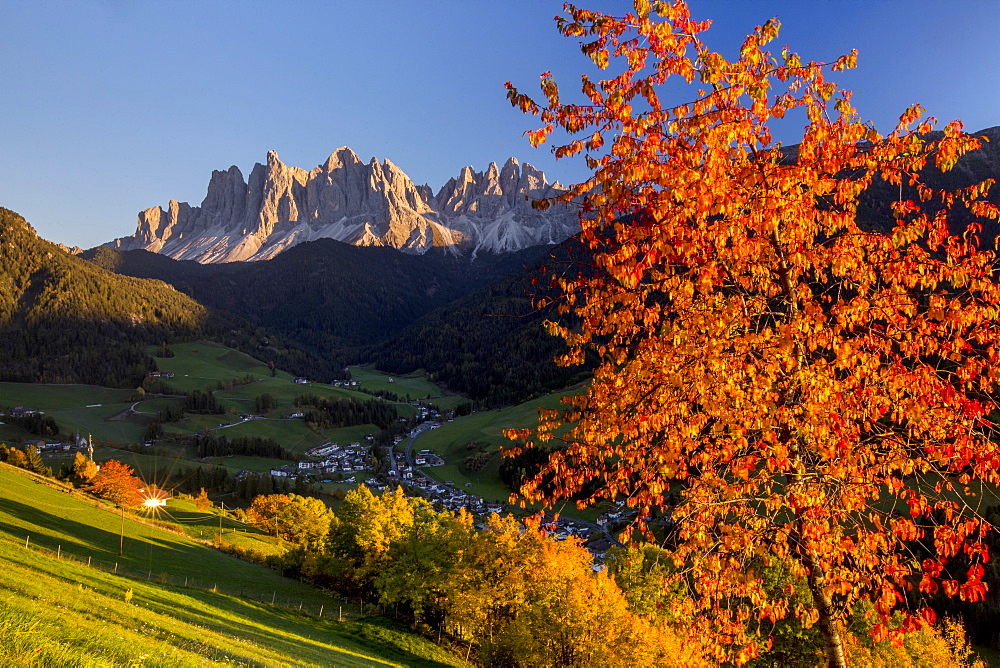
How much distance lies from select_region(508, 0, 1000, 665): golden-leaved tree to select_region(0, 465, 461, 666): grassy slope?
347 inches

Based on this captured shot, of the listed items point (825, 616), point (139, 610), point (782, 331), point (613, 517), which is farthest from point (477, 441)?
point (782, 331)

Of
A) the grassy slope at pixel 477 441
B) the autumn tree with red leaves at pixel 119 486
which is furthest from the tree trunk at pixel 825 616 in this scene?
the grassy slope at pixel 477 441

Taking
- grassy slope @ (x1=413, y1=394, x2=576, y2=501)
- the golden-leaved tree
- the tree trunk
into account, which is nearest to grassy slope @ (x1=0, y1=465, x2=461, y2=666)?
the golden-leaved tree

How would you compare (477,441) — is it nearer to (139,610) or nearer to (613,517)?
(613,517)

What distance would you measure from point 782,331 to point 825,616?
5.14 metres

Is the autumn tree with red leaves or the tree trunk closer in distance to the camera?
the tree trunk

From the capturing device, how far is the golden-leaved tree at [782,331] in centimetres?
704

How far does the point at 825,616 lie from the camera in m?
8.19

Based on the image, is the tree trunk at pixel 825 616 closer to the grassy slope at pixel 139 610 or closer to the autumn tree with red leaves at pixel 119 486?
the grassy slope at pixel 139 610

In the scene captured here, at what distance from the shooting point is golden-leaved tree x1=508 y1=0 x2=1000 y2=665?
704 cm

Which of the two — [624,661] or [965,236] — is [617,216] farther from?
[624,661]

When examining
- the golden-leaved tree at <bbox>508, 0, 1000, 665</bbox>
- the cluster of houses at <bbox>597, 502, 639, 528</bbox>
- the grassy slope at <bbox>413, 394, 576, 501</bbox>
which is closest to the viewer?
the golden-leaved tree at <bbox>508, 0, 1000, 665</bbox>

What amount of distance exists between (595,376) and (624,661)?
68.8ft

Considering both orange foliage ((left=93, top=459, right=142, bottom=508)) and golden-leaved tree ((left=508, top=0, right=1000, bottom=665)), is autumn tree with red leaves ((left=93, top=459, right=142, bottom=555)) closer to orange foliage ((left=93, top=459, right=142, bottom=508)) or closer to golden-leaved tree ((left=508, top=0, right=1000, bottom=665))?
orange foliage ((left=93, top=459, right=142, bottom=508))
